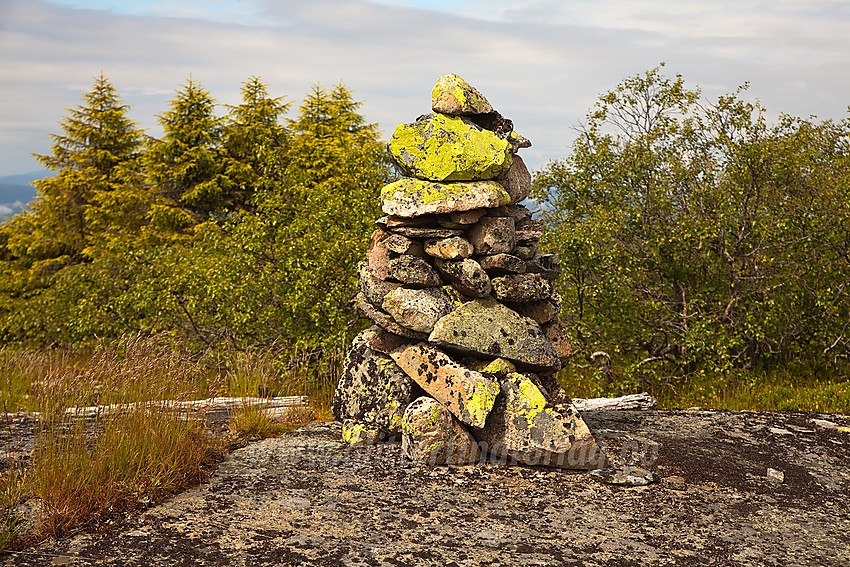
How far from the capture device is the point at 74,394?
A: 6699 millimetres

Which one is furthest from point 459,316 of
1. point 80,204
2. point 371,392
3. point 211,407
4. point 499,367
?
point 80,204

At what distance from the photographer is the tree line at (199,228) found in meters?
11.5

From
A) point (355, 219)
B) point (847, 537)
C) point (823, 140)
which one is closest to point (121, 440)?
point (847, 537)

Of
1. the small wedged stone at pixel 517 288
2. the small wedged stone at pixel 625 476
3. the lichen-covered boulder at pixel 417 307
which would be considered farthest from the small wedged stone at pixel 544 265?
the small wedged stone at pixel 625 476

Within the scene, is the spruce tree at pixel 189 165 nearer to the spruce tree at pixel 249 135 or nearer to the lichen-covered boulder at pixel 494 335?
the spruce tree at pixel 249 135

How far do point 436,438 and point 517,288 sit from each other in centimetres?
171

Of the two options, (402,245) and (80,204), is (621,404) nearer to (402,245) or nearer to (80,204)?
(402,245)

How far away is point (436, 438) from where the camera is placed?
21.9 ft

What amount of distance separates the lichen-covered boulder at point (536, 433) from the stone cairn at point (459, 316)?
1 cm

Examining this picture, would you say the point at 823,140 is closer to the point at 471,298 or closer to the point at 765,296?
the point at 765,296

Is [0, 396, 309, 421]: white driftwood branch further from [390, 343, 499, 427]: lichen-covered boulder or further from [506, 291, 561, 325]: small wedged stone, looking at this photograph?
[506, 291, 561, 325]: small wedged stone

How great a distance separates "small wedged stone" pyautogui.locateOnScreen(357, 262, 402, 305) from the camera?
732 centimetres

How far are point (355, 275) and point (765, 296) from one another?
21.4 feet

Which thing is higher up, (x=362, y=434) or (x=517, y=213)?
(x=517, y=213)
